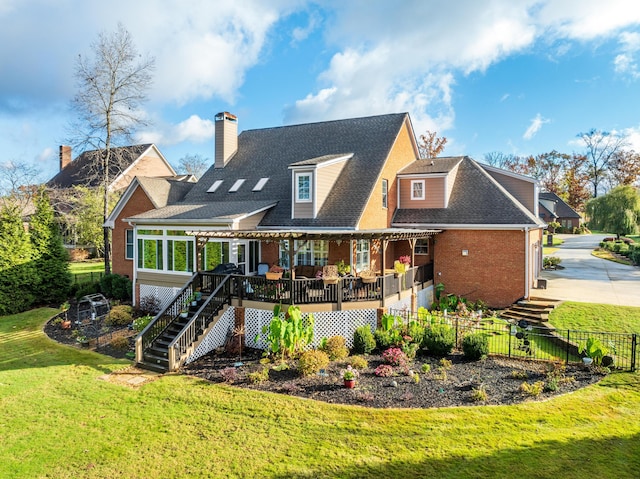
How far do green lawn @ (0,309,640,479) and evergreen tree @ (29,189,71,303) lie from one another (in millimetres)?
12158

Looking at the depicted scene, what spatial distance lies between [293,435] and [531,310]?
13.1 m

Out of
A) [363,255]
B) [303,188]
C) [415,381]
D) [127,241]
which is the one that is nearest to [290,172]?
[303,188]

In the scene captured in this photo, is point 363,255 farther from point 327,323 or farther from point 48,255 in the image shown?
point 48,255

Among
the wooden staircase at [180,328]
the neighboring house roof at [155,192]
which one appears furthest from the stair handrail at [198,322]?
the neighboring house roof at [155,192]

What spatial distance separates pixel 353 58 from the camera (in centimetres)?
1788

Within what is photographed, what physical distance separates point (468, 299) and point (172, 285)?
14.7 metres

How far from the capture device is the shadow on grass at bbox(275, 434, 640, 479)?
679 centimetres

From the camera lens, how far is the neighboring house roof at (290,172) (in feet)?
58.8

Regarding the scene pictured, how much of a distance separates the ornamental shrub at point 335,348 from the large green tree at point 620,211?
39649 mm

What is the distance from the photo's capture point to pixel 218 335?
14.1 metres

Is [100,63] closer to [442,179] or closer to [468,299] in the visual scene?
[442,179]

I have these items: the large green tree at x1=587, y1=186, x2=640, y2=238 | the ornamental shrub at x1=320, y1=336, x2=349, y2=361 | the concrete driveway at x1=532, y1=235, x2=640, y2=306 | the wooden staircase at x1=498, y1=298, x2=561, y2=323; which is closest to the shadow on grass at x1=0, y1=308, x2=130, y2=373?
the ornamental shrub at x1=320, y1=336, x2=349, y2=361

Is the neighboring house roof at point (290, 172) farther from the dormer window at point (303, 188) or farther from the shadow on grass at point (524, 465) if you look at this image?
the shadow on grass at point (524, 465)

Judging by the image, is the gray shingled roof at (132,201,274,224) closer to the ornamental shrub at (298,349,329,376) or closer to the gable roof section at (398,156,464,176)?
the ornamental shrub at (298,349,329,376)
